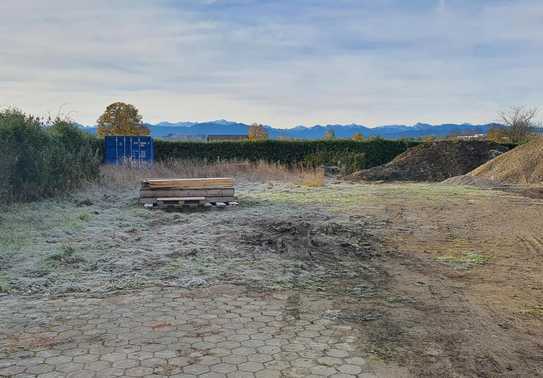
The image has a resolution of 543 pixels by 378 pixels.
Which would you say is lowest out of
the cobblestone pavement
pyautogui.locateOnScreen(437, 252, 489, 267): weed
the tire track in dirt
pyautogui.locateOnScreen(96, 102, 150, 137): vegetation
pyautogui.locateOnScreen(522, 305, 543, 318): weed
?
the tire track in dirt

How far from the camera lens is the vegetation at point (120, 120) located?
1637 inches

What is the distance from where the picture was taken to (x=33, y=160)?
1102 cm

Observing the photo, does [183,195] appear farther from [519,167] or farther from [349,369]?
[519,167]

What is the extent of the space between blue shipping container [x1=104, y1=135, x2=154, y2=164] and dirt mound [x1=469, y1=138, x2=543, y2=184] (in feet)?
44.0

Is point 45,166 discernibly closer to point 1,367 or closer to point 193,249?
point 193,249

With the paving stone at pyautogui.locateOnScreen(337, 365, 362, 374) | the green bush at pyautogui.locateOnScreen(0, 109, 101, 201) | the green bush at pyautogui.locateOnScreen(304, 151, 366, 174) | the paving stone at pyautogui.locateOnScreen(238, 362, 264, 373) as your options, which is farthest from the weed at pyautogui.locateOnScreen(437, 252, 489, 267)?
the green bush at pyautogui.locateOnScreen(304, 151, 366, 174)

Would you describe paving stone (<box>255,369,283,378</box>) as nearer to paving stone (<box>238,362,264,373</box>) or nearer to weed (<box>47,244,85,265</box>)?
paving stone (<box>238,362,264,373</box>)

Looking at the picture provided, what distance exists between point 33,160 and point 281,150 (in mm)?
16724

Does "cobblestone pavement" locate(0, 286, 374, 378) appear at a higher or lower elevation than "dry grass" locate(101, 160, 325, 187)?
lower

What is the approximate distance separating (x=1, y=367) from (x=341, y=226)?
639 cm

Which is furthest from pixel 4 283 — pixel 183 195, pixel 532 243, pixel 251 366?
pixel 532 243

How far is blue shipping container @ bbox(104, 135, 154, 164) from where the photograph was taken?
22781 mm

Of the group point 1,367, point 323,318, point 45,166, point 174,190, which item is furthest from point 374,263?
point 45,166

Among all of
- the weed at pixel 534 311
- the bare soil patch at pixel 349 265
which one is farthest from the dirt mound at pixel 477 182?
the weed at pixel 534 311
